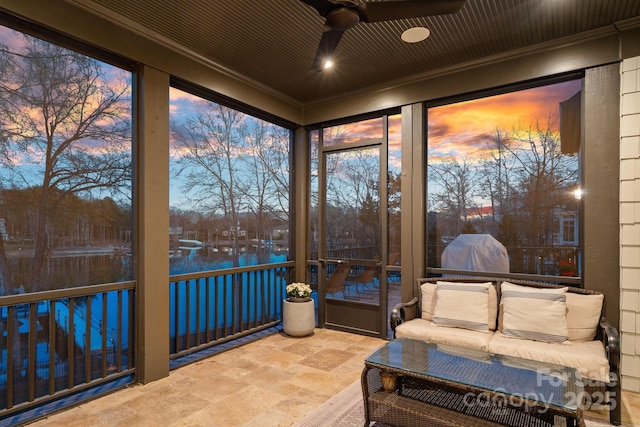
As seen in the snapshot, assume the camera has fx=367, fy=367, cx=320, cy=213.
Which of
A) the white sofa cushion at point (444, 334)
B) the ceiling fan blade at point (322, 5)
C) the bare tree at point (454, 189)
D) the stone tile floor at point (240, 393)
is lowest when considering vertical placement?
the stone tile floor at point (240, 393)

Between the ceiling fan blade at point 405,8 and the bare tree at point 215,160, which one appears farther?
the bare tree at point 215,160

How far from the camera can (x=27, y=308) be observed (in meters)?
2.54

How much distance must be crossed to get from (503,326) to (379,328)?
5.18 feet

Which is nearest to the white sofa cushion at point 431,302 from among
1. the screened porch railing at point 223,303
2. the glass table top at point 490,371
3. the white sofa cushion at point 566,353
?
the white sofa cushion at point 566,353

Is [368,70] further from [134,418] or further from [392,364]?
[134,418]

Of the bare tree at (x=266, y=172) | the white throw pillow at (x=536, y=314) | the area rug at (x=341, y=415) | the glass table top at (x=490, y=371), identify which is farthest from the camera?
the bare tree at (x=266, y=172)

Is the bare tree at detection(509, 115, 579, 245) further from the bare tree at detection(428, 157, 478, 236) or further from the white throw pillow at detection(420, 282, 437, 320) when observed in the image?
the white throw pillow at detection(420, 282, 437, 320)

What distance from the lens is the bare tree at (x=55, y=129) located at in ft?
8.20

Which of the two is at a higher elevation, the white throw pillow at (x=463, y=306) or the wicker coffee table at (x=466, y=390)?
the white throw pillow at (x=463, y=306)

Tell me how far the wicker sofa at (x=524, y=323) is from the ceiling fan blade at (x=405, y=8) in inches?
91.7

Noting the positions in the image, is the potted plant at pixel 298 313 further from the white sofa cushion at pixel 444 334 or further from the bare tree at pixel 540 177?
the bare tree at pixel 540 177

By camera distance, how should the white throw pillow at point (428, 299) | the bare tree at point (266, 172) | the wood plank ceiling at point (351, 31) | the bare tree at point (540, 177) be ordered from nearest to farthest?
the wood plank ceiling at point (351, 31) → the bare tree at point (540, 177) → the white throw pillow at point (428, 299) → the bare tree at point (266, 172)

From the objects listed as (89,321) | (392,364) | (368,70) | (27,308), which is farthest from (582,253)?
(27,308)

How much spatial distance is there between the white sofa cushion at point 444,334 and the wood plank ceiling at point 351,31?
2.57 metres
